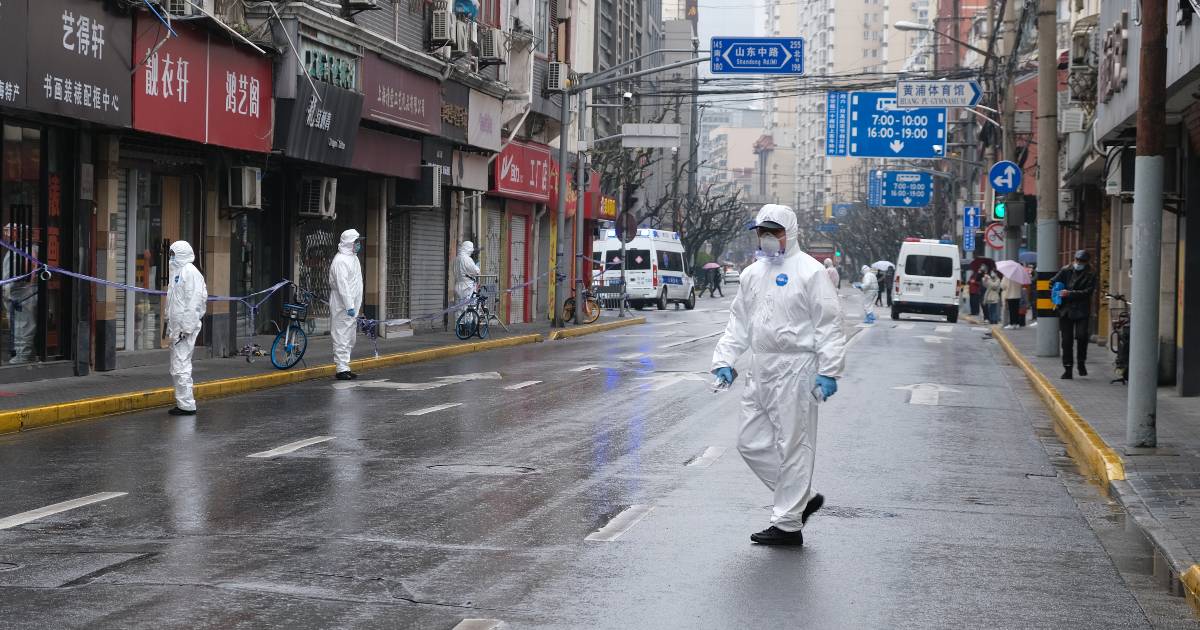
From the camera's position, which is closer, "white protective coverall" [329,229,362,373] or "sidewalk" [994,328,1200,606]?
"sidewalk" [994,328,1200,606]

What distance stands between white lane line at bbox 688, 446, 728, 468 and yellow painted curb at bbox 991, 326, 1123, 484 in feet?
9.61

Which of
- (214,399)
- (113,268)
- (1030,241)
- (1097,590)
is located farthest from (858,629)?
(1030,241)

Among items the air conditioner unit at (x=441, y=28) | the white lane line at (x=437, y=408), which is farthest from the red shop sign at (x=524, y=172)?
the white lane line at (x=437, y=408)

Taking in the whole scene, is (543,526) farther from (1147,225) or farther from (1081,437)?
(1081,437)

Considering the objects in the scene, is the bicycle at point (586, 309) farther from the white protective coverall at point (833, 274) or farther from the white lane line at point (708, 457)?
the white lane line at point (708, 457)

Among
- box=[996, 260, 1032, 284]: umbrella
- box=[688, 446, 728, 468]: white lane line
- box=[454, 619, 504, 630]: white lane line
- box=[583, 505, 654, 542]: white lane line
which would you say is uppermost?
box=[996, 260, 1032, 284]: umbrella

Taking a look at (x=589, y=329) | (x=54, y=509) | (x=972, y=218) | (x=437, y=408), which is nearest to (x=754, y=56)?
(x=589, y=329)

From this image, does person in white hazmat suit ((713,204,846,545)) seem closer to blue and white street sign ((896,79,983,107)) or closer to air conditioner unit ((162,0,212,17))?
air conditioner unit ((162,0,212,17))

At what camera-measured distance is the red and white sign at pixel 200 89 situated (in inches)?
774

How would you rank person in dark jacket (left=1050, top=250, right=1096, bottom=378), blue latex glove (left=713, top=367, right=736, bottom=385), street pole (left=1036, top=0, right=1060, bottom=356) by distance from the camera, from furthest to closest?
street pole (left=1036, top=0, right=1060, bottom=356) < person in dark jacket (left=1050, top=250, right=1096, bottom=378) < blue latex glove (left=713, top=367, right=736, bottom=385)

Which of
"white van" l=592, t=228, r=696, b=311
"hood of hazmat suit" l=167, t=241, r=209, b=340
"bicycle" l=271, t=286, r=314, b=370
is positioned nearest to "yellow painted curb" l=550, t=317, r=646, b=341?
"white van" l=592, t=228, r=696, b=311

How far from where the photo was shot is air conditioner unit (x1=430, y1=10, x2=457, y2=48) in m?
31.6

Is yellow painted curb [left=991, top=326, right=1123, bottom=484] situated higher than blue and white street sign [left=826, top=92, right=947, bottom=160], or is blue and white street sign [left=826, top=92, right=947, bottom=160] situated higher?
blue and white street sign [left=826, top=92, right=947, bottom=160]

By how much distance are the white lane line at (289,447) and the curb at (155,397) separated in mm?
2889
